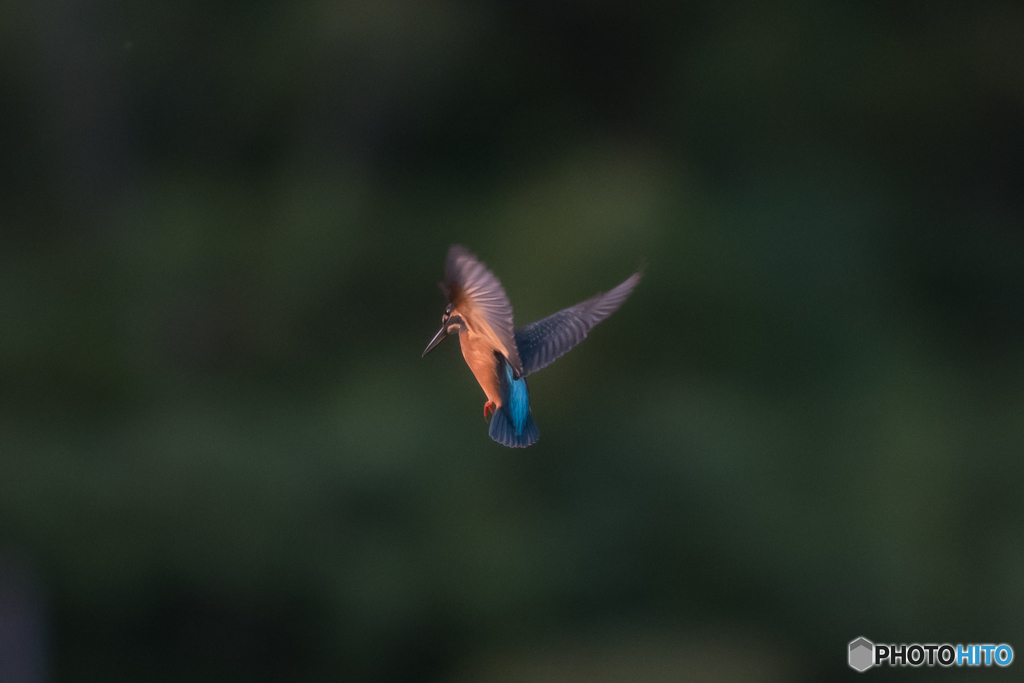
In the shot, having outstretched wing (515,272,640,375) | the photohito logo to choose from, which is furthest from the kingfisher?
the photohito logo

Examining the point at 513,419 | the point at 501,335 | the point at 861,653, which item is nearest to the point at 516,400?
the point at 513,419

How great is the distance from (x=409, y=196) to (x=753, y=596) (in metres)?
1.46

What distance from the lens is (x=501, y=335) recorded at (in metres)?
0.46

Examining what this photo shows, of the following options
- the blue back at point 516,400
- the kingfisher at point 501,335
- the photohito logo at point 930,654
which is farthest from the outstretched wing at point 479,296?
the photohito logo at point 930,654

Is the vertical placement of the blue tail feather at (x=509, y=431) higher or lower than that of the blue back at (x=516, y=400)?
lower

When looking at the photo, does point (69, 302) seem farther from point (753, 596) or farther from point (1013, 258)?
point (1013, 258)

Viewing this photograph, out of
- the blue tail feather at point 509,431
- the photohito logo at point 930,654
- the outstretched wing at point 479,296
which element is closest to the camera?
the outstretched wing at point 479,296

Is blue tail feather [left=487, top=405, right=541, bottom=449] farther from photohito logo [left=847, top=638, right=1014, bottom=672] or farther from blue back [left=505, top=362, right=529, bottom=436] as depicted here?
photohito logo [left=847, top=638, right=1014, bottom=672]

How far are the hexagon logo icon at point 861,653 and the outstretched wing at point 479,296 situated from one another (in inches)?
79.1

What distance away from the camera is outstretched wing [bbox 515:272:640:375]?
2.08 feet

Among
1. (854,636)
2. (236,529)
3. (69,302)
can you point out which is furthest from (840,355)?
(69,302)

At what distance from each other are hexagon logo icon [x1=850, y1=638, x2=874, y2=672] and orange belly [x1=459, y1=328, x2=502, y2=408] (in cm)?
193

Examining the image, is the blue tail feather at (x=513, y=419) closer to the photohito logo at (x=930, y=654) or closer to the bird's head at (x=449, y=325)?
the bird's head at (x=449, y=325)

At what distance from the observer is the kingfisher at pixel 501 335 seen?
43cm
